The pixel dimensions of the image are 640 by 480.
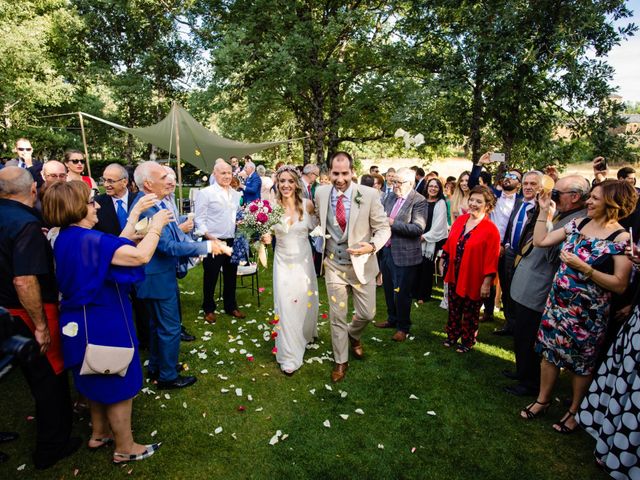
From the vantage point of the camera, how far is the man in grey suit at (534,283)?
3.64m

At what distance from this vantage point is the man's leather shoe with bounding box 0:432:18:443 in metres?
3.33

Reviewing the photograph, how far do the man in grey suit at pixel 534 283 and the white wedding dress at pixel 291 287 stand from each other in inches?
92.8

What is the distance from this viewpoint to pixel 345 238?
430 centimetres

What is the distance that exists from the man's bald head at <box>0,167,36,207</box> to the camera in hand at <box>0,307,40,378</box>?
1774mm

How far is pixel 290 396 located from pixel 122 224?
281cm

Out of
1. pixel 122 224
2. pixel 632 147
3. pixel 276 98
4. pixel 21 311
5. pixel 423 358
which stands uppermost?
pixel 276 98

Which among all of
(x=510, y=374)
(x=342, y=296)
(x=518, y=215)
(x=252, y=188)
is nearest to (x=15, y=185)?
→ (x=342, y=296)

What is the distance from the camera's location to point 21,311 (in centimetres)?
296

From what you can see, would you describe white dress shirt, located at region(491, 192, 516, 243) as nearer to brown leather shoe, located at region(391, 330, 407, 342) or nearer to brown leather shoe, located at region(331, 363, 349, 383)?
brown leather shoe, located at region(391, 330, 407, 342)

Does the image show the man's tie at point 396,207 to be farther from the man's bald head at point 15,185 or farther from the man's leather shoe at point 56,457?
the man's leather shoe at point 56,457

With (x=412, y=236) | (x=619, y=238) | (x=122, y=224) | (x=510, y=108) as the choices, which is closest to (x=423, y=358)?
(x=412, y=236)

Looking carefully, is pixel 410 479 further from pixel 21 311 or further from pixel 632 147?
pixel 632 147

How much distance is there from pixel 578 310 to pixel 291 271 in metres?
2.87

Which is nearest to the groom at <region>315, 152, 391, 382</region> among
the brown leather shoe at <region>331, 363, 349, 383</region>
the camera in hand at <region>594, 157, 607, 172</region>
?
the brown leather shoe at <region>331, 363, 349, 383</region>
